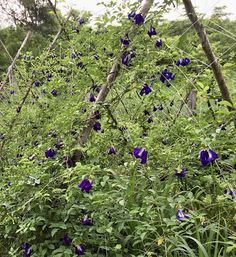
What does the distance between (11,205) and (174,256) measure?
0.75m

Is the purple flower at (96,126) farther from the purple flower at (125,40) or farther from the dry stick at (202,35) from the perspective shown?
the dry stick at (202,35)

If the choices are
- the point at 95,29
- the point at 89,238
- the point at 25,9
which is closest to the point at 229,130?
the point at 89,238

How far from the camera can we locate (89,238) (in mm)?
1627

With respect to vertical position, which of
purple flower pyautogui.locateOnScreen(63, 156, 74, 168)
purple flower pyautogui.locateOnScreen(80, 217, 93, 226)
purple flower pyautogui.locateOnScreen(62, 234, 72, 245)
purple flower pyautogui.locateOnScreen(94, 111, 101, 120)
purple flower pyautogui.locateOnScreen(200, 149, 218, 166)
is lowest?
purple flower pyautogui.locateOnScreen(62, 234, 72, 245)

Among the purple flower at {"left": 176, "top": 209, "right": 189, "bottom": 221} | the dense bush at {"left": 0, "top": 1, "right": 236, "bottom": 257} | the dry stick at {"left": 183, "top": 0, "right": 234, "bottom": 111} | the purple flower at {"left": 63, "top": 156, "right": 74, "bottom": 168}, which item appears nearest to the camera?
the purple flower at {"left": 176, "top": 209, "right": 189, "bottom": 221}

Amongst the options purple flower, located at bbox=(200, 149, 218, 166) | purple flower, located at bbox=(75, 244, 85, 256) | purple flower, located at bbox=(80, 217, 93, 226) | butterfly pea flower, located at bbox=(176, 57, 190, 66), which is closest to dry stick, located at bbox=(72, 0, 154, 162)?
butterfly pea flower, located at bbox=(176, 57, 190, 66)

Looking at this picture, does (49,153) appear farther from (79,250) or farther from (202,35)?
(202,35)

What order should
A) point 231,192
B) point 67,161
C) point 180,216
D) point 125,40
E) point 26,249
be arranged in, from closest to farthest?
point 180,216 → point 231,192 → point 26,249 → point 67,161 → point 125,40

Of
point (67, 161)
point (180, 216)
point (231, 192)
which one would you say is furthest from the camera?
point (67, 161)

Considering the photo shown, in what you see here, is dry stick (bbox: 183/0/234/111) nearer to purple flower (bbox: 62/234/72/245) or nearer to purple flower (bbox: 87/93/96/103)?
purple flower (bbox: 87/93/96/103)

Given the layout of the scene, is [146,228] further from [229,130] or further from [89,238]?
[229,130]

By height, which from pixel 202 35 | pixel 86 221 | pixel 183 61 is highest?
pixel 202 35

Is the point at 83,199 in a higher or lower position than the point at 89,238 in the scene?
higher

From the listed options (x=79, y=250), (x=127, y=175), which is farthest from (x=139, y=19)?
(x=79, y=250)
